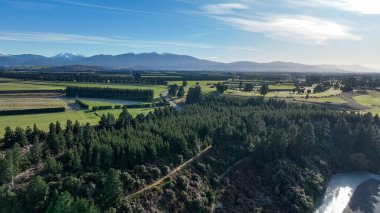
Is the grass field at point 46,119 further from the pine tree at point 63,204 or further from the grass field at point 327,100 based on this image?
the grass field at point 327,100

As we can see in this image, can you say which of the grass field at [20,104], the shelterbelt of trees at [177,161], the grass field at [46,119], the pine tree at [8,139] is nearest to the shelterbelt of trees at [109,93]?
the grass field at [20,104]

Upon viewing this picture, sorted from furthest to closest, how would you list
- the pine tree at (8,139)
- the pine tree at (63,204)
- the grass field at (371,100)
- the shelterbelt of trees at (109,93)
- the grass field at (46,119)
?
1. the shelterbelt of trees at (109,93)
2. the grass field at (371,100)
3. the grass field at (46,119)
4. the pine tree at (8,139)
5. the pine tree at (63,204)

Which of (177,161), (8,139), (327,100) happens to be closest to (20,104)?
(8,139)

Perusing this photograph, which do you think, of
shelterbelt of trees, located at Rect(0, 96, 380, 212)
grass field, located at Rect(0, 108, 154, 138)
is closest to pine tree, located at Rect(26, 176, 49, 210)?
shelterbelt of trees, located at Rect(0, 96, 380, 212)

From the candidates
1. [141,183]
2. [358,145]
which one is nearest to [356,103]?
[358,145]

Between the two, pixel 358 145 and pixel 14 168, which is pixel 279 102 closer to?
pixel 358 145

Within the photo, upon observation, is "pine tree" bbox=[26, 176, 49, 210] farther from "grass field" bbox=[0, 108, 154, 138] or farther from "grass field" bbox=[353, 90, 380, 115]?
"grass field" bbox=[353, 90, 380, 115]

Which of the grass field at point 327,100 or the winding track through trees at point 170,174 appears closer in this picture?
the winding track through trees at point 170,174

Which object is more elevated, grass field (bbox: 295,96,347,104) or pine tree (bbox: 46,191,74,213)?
grass field (bbox: 295,96,347,104)

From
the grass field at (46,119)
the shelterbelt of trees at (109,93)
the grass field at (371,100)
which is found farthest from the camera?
the shelterbelt of trees at (109,93)
